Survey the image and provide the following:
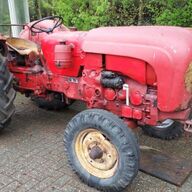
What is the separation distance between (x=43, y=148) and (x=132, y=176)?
4.34 ft

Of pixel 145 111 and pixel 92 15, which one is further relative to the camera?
pixel 92 15

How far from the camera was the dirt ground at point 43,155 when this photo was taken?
3.04 meters

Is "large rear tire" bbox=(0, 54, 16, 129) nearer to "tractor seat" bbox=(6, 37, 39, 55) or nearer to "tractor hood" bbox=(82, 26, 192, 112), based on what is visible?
"tractor seat" bbox=(6, 37, 39, 55)

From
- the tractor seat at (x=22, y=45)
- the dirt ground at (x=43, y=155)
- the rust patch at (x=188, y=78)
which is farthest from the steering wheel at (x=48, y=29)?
the rust patch at (x=188, y=78)

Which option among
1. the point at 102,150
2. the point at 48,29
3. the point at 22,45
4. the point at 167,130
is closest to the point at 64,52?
the point at 48,29

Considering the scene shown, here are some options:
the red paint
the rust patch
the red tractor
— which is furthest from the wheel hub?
the rust patch

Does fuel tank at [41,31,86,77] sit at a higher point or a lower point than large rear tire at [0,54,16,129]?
higher

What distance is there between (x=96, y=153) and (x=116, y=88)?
23.4 inches

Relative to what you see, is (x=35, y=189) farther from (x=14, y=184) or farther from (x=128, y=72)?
(x=128, y=72)

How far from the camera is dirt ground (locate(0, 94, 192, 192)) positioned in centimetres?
304

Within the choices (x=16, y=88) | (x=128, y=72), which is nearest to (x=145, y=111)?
(x=128, y=72)

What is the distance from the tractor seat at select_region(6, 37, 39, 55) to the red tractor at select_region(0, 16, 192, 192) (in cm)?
38

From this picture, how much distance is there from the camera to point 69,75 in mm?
3623

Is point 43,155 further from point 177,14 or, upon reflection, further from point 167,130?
point 177,14
